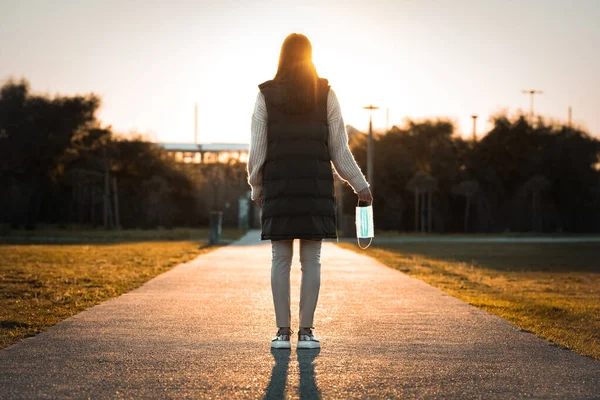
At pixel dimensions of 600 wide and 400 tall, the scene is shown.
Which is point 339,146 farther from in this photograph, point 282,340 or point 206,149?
point 206,149

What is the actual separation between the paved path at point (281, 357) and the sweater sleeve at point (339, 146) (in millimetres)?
1116

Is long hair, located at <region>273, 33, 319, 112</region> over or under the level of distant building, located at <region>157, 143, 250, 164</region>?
under

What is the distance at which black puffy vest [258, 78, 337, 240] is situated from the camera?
5703 millimetres

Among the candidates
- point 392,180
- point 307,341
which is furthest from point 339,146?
Answer: point 392,180

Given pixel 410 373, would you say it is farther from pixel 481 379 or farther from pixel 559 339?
pixel 559 339

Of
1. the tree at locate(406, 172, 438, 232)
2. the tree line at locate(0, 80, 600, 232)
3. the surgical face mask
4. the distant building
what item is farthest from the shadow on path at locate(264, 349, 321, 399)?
the distant building

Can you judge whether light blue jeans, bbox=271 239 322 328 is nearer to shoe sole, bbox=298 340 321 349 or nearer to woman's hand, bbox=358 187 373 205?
shoe sole, bbox=298 340 321 349

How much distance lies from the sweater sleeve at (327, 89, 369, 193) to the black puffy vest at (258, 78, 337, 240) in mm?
63

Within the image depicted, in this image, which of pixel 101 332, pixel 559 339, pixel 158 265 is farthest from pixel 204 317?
pixel 158 265

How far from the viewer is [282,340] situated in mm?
5766

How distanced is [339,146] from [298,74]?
1.80 ft

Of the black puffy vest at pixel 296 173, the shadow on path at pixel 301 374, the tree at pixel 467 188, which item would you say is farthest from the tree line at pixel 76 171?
the shadow on path at pixel 301 374

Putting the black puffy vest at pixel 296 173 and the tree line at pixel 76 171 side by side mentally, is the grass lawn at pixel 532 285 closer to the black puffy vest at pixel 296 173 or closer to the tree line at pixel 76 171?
the black puffy vest at pixel 296 173

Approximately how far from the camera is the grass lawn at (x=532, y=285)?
24.4 ft
